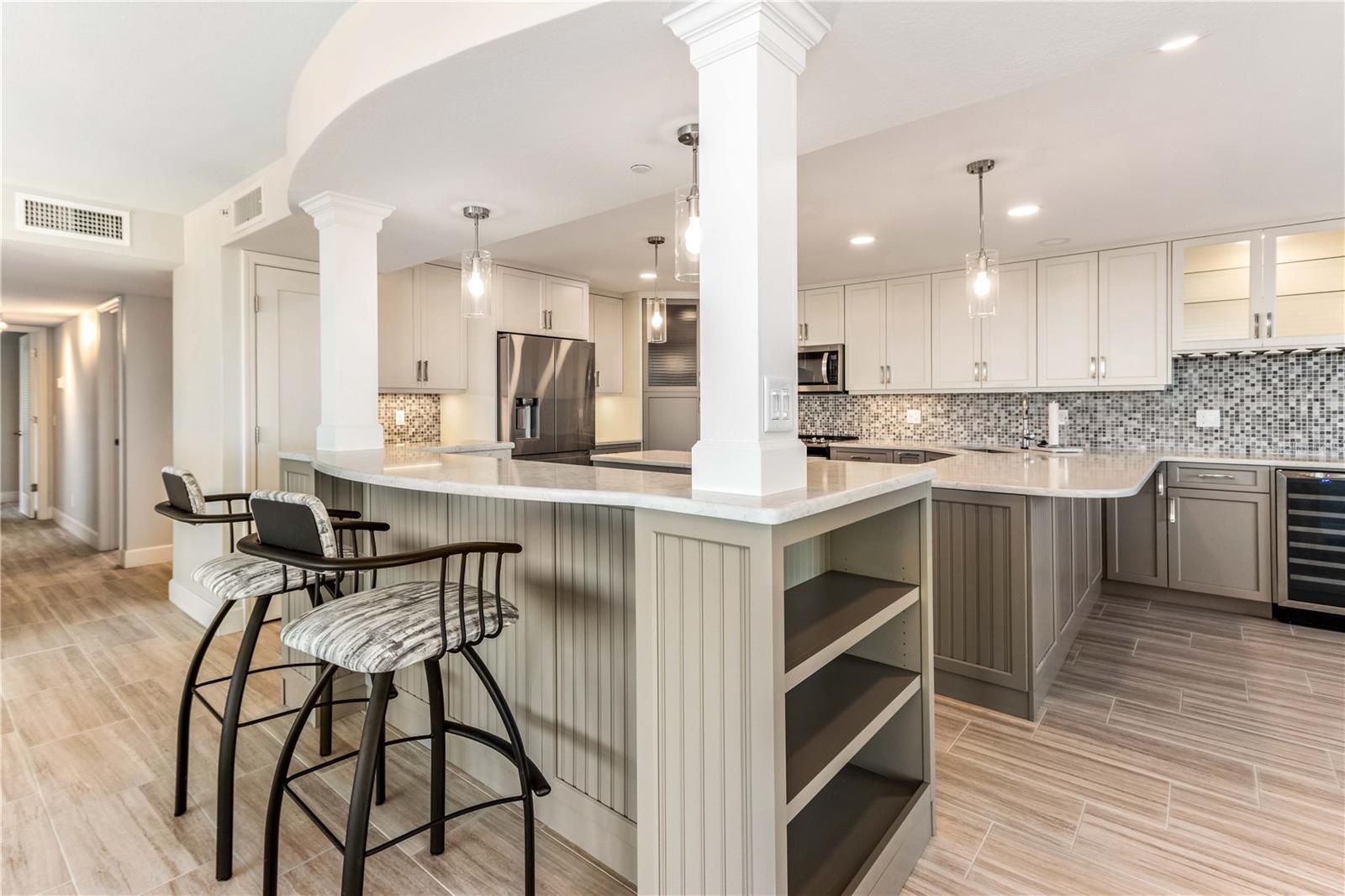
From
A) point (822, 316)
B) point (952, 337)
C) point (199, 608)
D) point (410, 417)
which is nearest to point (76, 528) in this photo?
point (199, 608)

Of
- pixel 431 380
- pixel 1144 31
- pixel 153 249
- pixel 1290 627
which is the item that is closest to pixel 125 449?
pixel 153 249

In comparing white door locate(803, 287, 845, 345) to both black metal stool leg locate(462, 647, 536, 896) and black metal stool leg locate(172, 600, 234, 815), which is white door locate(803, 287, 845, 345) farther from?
black metal stool leg locate(172, 600, 234, 815)

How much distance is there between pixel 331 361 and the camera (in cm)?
286

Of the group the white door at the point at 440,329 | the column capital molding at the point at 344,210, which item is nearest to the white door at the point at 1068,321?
the white door at the point at 440,329

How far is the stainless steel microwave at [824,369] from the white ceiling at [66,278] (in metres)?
4.60

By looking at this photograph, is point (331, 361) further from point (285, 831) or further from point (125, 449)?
point (125, 449)

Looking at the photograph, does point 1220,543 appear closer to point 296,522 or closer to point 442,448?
point 442,448

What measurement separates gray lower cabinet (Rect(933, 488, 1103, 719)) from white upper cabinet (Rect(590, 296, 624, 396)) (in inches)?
Answer: 145

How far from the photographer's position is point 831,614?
5.27 feet

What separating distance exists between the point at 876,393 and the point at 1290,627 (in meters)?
2.96

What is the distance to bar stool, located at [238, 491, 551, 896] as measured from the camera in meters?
1.33

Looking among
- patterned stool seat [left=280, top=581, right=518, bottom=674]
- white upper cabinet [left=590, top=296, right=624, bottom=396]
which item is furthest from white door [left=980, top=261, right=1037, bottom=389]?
patterned stool seat [left=280, top=581, right=518, bottom=674]

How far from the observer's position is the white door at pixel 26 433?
24.7 ft

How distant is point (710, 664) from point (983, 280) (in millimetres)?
2378
